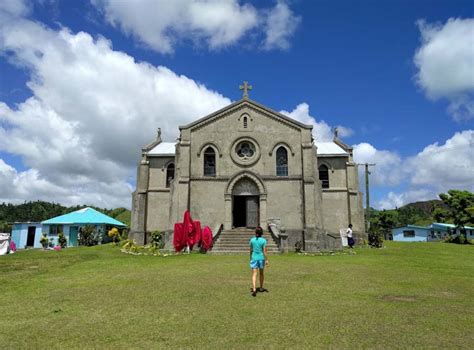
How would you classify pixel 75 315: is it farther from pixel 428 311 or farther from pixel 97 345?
pixel 428 311

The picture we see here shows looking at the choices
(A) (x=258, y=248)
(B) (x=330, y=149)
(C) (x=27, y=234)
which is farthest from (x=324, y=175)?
(C) (x=27, y=234)

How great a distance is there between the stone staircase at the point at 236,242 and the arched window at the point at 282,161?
17.2 ft

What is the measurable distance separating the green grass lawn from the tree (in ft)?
102

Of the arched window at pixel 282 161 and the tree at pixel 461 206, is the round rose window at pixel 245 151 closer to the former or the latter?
the arched window at pixel 282 161

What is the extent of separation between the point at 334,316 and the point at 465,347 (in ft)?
7.78

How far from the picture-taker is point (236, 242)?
969 inches

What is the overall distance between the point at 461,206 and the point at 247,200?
90.6 ft

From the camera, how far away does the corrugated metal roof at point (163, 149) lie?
32.5m

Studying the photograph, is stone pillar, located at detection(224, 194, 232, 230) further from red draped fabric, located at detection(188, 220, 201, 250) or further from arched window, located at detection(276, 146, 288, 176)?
arched window, located at detection(276, 146, 288, 176)

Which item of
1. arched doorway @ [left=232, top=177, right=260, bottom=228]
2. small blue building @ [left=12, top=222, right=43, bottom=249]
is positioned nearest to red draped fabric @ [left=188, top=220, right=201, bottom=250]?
arched doorway @ [left=232, top=177, right=260, bottom=228]

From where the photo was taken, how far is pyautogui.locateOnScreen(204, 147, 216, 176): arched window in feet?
92.9

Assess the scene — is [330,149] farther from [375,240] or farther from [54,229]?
[54,229]

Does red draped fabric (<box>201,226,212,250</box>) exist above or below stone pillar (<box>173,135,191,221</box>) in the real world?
below

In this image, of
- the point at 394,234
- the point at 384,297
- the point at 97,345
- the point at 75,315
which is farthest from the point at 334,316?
the point at 394,234
